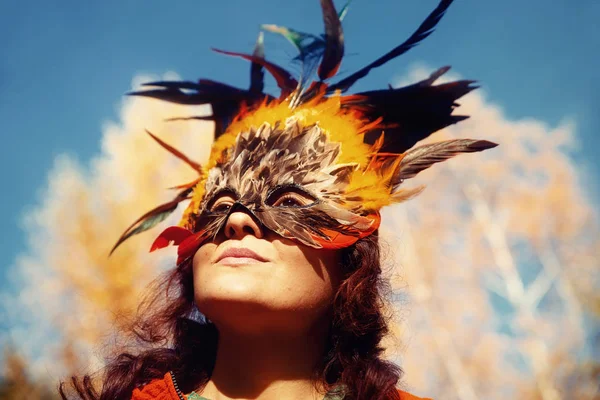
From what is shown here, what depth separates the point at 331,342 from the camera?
93.4 inches

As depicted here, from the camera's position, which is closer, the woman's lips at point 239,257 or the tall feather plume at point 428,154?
the woman's lips at point 239,257

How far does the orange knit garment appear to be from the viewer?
2.10 m

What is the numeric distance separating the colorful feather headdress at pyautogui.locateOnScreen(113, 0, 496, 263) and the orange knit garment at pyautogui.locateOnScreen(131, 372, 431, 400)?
0.55m

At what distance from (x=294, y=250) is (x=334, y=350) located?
527 millimetres

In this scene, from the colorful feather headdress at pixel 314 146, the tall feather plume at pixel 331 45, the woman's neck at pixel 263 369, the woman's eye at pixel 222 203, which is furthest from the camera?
the tall feather plume at pixel 331 45

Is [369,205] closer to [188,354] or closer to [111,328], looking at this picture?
[188,354]

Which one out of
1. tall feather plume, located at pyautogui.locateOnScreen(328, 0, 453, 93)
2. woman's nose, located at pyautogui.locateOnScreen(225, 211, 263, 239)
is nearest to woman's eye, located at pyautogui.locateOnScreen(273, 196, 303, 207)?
woman's nose, located at pyautogui.locateOnScreen(225, 211, 263, 239)

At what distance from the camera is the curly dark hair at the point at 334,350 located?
218cm

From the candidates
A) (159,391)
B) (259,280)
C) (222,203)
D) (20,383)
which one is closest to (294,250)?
(259,280)

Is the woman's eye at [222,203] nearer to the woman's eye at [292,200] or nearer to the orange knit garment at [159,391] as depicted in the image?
the woman's eye at [292,200]

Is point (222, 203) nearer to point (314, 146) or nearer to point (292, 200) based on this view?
point (292, 200)

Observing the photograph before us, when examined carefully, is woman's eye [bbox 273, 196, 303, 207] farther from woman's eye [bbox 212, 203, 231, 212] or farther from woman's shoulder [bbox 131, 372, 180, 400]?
woman's shoulder [bbox 131, 372, 180, 400]

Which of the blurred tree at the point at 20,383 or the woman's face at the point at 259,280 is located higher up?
the woman's face at the point at 259,280

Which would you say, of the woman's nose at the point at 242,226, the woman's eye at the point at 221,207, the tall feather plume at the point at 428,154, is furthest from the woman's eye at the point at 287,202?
the tall feather plume at the point at 428,154
